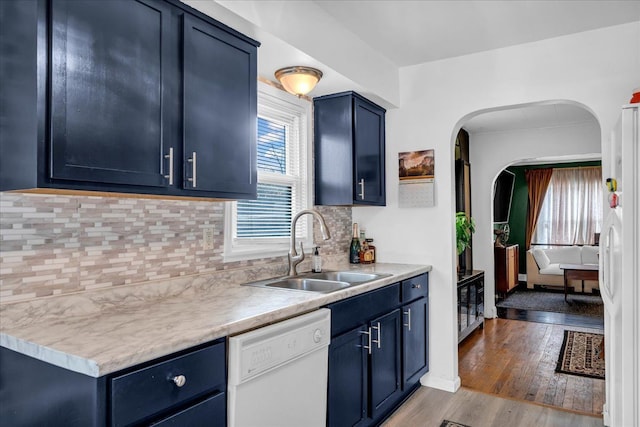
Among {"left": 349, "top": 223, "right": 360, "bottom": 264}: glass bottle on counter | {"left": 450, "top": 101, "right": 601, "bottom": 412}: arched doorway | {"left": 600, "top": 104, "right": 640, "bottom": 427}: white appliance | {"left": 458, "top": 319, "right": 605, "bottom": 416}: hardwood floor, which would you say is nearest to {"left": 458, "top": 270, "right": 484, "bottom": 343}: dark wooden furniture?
{"left": 458, "top": 319, "right": 605, "bottom": 416}: hardwood floor

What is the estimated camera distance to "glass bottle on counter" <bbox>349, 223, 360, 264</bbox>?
11.4ft

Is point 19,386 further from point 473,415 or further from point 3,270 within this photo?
point 473,415

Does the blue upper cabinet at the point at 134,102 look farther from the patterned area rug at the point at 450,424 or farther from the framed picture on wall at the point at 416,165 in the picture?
the patterned area rug at the point at 450,424

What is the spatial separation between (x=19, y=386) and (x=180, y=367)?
513 millimetres

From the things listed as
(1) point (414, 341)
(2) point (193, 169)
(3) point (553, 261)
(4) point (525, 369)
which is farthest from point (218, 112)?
(3) point (553, 261)

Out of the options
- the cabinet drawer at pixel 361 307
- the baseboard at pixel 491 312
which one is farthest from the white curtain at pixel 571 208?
the cabinet drawer at pixel 361 307

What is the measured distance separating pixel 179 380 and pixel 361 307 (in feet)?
4.16

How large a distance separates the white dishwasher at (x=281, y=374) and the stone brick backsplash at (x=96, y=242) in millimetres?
668

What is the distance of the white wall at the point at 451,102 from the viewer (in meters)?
2.79

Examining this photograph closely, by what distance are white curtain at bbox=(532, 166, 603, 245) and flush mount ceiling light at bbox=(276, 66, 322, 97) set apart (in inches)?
277

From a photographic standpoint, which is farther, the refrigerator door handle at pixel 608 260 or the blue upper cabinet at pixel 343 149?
the blue upper cabinet at pixel 343 149

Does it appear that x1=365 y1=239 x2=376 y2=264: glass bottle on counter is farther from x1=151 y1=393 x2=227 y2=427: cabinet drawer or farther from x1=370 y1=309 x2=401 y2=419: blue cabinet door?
x1=151 y1=393 x2=227 y2=427: cabinet drawer

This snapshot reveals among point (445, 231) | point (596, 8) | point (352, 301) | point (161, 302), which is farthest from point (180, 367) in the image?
point (596, 8)

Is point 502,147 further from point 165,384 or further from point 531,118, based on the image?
point 165,384
